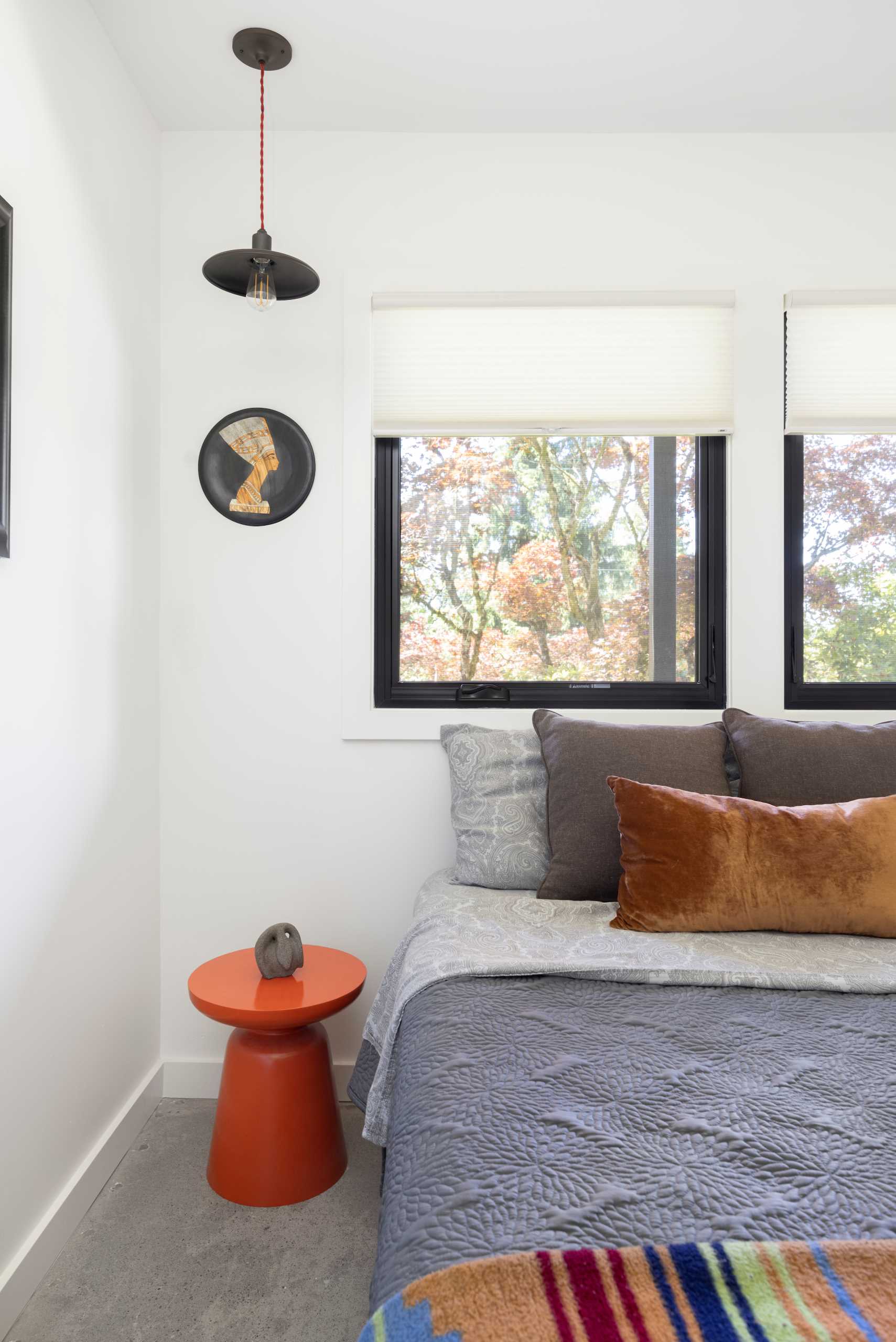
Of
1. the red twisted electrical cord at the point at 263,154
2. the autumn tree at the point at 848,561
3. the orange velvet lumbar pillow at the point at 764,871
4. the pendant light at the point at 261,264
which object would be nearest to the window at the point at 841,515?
the autumn tree at the point at 848,561

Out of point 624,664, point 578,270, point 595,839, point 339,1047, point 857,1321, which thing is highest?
point 578,270

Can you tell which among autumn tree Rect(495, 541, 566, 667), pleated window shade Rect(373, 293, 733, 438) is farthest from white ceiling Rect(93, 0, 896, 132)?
autumn tree Rect(495, 541, 566, 667)

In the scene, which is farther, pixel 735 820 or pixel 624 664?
pixel 624 664

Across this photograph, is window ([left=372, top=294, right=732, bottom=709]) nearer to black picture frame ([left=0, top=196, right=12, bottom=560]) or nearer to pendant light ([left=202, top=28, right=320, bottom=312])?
pendant light ([left=202, top=28, right=320, bottom=312])

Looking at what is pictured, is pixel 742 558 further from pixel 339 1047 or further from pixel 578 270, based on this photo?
pixel 339 1047

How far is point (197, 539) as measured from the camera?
2355mm

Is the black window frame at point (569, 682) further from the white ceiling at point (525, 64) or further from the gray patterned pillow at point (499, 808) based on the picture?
the white ceiling at point (525, 64)

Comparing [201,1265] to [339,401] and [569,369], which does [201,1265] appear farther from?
[569,369]

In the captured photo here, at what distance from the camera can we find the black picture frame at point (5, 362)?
149 cm

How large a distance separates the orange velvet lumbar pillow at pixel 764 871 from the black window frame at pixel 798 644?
0.71 metres

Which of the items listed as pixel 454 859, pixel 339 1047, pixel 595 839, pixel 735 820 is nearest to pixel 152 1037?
pixel 339 1047

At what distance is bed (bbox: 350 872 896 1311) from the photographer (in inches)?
32.8

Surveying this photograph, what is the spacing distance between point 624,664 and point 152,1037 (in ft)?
5.66

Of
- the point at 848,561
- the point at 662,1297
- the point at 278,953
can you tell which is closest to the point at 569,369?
the point at 848,561
